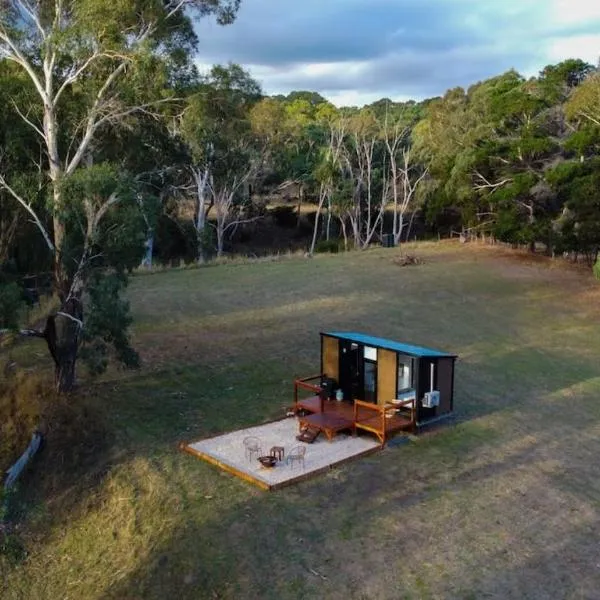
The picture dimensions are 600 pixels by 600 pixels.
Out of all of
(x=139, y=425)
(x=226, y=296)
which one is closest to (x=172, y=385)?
(x=139, y=425)

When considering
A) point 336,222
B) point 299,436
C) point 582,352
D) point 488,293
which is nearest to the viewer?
point 299,436

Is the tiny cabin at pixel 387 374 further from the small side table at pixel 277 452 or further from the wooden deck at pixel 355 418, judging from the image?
the small side table at pixel 277 452

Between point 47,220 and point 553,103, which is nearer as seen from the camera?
point 47,220

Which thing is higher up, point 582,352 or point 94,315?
point 94,315

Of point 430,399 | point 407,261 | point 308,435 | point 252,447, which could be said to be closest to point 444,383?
point 430,399

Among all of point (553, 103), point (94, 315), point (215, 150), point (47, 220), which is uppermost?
point (553, 103)

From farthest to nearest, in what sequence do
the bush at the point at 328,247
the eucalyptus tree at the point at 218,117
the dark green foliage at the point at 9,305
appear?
→ the bush at the point at 328,247, the eucalyptus tree at the point at 218,117, the dark green foliage at the point at 9,305

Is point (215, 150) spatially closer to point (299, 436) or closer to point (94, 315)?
point (94, 315)

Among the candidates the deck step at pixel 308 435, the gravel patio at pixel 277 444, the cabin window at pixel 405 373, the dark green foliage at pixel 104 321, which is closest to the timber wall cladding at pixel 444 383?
the cabin window at pixel 405 373
